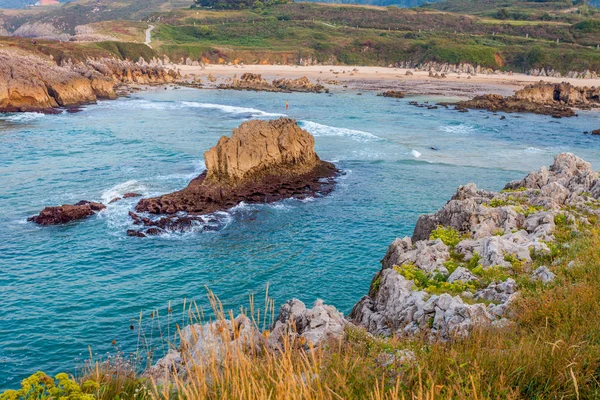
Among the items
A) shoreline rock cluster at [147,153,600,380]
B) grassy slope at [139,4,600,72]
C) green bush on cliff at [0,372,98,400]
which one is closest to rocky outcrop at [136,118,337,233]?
shoreline rock cluster at [147,153,600,380]

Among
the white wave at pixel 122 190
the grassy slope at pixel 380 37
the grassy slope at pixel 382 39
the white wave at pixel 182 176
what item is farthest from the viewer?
the grassy slope at pixel 380 37

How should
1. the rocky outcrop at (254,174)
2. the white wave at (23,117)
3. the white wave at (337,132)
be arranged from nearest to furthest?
the rocky outcrop at (254,174) → the white wave at (337,132) → the white wave at (23,117)

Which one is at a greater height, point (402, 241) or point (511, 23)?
point (511, 23)

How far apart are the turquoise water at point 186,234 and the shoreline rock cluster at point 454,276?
5.00 m

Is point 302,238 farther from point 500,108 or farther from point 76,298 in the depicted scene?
point 500,108

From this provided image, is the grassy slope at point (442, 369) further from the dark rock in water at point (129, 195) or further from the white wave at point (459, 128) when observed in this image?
the white wave at point (459, 128)

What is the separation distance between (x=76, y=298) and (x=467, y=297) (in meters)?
14.3

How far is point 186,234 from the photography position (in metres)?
24.5

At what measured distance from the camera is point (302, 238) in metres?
24.3

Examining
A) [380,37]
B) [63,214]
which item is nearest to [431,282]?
[63,214]

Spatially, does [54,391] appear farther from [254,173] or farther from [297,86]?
[297,86]

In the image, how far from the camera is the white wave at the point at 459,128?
2120 inches

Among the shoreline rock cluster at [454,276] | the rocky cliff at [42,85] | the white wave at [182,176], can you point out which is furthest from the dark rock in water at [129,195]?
the rocky cliff at [42,85]

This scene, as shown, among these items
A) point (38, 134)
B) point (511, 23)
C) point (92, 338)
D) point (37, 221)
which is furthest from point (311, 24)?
point (92, 338)
